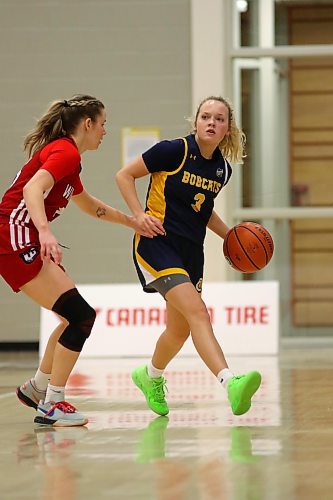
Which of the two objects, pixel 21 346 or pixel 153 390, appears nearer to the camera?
pixel 153 390

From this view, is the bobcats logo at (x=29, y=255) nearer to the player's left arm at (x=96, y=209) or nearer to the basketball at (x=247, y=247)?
the player's left arm at (x=96, y=209)

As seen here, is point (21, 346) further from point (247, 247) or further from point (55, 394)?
point (55, 394)

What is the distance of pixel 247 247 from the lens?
5.51 meters

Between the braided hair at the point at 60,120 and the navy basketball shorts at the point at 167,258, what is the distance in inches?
26.7

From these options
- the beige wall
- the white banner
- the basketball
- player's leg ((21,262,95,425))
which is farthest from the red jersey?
the beige wall

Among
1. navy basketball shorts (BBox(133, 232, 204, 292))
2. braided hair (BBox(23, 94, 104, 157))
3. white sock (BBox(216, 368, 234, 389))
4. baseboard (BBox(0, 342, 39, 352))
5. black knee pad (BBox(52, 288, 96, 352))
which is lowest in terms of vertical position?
baseboard (BBox(0, 342, 39, 352))

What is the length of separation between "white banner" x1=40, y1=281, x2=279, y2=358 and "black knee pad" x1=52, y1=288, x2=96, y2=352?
15.9 ft

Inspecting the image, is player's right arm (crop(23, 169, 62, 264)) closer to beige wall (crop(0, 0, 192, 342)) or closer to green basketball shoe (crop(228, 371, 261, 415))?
green basketball shoe (crop(228, 371, 261, 415))

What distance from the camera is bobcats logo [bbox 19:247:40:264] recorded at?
4827 mm

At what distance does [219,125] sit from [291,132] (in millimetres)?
5982

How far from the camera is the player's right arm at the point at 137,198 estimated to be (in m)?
5.25

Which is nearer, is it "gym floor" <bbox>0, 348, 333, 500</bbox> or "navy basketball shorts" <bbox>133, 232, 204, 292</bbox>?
"gym floor" <bbox>0, 348, 333, 500</bbox>

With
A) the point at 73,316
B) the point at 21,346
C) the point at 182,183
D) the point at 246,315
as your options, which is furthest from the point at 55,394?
the point at 21,346

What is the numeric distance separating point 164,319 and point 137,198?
454 centimetres
